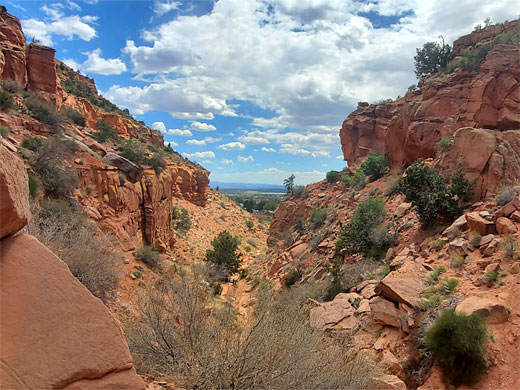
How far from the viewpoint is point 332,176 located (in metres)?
36.9

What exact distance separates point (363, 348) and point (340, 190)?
2587cm

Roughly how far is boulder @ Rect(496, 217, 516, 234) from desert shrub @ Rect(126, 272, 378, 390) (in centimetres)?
627

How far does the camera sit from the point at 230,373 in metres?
4.53

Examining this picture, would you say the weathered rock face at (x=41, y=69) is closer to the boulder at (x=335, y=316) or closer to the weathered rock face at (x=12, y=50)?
the weathered rock face at (x=12, y=50)

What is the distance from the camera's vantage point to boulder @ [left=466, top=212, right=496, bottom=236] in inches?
380

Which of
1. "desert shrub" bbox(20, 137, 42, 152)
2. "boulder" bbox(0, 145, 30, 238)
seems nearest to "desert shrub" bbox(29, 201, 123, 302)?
"desert shrub" bbox(20, 137, 42, 152)

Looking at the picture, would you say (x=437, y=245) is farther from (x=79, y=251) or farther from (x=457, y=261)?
(x=79, y=251)

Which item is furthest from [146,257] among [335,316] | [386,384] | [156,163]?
[386,384]

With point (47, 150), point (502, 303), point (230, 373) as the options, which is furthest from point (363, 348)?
point (47, 150)

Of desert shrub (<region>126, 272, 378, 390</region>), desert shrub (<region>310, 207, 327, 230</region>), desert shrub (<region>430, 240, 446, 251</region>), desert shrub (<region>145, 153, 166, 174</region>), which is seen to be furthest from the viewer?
desert shrub (<region>310, 207, 327, 230</region>)

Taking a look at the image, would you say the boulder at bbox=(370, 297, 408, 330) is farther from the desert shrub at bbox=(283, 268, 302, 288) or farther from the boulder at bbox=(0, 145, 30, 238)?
the desert shrub at bbox=(283, 268, 302, 288)

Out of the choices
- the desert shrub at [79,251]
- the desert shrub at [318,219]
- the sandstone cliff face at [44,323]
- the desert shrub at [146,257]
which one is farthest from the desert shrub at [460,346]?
the desert shrub at [318,219]

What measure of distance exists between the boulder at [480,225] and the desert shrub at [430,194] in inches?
81.3

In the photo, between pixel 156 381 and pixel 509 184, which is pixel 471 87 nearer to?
pixel 509 184
